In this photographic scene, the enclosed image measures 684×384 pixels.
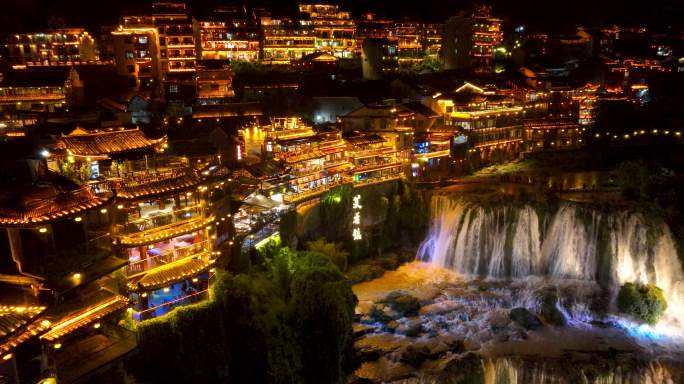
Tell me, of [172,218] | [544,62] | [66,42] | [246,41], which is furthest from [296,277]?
[544,62]

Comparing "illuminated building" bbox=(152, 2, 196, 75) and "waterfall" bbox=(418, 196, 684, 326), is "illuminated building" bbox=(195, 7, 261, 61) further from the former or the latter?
"waterfall" bbox=(418, 196, 684, 326)

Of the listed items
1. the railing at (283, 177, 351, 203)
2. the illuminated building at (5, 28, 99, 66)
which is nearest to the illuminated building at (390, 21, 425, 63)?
the illuminated building at (5, 28, 99, 66)

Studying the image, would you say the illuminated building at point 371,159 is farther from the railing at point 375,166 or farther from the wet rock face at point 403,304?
the wet rock face at point 403,304

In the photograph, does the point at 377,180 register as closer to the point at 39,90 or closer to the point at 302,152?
the point at 302,152

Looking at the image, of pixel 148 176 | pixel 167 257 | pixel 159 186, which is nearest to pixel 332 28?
pixel 148 176

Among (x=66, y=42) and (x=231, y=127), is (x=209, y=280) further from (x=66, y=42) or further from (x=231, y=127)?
(x=66, y=42)

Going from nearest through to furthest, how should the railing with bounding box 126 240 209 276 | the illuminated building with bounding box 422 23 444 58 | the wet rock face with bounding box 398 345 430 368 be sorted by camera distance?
the railing with bounding box 126 240 209 276 → the wet rock face with bounding box 398 345 430 368 → the illuminated building with bounding box 422 23 444 58

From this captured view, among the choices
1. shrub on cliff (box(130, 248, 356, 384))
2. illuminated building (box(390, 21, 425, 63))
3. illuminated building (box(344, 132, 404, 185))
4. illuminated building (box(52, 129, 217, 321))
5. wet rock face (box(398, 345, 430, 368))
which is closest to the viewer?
illuminated building (box(52, 129, 217, 321))
